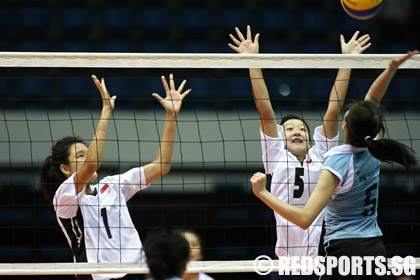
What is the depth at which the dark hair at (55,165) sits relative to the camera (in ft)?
13.8

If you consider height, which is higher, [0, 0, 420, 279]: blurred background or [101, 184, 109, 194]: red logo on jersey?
[0, 0, 420, 279]: blurred background

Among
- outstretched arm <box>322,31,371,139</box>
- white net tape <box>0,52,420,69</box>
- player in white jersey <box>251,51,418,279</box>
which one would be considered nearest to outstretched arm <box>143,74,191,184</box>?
white net tape <box>0,52,420,69</box>

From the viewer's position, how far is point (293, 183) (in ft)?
14.0

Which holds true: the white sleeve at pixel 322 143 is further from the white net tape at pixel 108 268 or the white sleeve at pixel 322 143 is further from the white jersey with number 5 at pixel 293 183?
the white net tape at pixel 108 268

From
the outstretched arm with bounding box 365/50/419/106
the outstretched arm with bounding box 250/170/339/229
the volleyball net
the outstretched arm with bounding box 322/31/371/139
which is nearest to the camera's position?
the outstretched arm with bounding box 250/170/339/229

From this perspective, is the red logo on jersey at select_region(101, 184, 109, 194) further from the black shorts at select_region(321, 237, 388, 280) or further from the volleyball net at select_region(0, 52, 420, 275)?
the volleyball net at select_region(0, 52, 420, 275)

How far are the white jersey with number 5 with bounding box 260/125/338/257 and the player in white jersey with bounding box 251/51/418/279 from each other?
823mm

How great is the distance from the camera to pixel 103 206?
4.02m

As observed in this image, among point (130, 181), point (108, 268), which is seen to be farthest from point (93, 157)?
point (108, 268)

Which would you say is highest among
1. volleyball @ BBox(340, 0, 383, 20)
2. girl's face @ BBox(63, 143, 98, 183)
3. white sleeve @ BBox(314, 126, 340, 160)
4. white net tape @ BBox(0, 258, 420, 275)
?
volleyball @ BBox(340, 0, 383, 20)

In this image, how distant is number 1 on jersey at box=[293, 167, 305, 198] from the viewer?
4.25 m

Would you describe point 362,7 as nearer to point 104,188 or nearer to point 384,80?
point 384,80

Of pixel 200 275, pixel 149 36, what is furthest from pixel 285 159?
pixel 149 36
